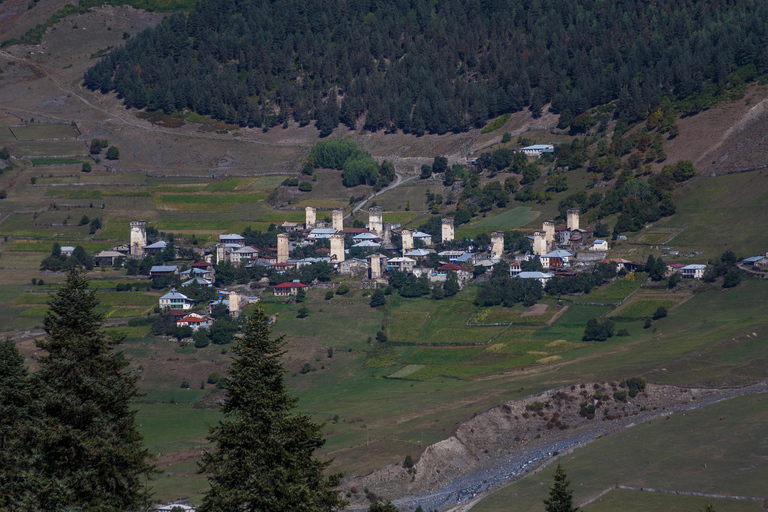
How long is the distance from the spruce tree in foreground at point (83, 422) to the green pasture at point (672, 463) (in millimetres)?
38268

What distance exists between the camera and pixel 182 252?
5482 inches

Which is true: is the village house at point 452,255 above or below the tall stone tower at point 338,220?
below

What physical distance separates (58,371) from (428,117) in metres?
167

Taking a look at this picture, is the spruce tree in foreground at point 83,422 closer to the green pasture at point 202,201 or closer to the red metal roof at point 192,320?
the red metal roof at point 192,320

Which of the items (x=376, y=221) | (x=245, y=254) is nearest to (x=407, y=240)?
(x=376, y=221)

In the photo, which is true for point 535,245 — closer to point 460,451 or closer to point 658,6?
point 460,451

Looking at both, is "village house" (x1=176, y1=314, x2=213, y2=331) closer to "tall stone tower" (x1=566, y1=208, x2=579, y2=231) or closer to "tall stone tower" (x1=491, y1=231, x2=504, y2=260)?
"tall stone tower" (x1=491, y1=231, x2=504, y2=260)

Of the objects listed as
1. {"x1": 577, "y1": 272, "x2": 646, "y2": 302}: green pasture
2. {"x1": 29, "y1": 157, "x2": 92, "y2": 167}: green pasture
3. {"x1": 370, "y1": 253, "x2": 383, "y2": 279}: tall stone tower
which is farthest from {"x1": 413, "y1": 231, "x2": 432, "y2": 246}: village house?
{"x1": 29, "y1": 157, "x2": 92, "y2": 167}: green pasture

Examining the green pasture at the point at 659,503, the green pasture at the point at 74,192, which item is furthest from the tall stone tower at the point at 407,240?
the green pasture at the point at 659,503

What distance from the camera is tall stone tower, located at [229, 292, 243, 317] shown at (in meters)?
119

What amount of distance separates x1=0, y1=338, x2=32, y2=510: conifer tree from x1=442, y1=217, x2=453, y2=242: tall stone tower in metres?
112

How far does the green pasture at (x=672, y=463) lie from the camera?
190 feet

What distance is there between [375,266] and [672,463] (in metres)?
69.0

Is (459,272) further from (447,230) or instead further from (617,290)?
(617,290)
